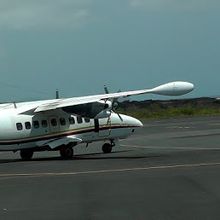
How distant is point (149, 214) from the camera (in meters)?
12.0

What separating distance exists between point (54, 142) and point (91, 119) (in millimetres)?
2144

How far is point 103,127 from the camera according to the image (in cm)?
3083

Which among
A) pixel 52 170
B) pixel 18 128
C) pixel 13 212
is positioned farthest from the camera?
pixel 18 128

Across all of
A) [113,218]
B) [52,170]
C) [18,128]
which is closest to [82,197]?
[113,218]

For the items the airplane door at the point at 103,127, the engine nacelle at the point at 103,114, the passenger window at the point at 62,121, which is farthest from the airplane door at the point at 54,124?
the airplane door at the point at 103,127

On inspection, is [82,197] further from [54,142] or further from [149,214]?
[54,142]

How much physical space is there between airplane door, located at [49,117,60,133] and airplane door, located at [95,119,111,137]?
6.35 ft

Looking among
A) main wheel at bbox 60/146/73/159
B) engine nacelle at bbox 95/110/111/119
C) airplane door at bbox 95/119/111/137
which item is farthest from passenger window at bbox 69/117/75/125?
engine nacelle at bbox 95/110/111/119

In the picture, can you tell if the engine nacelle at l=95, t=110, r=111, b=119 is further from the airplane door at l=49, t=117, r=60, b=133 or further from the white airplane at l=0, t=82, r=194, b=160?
the airplane door at l=49, t=117, r=60, b=133

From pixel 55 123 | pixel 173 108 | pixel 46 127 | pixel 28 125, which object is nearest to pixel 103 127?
pixel 55 123

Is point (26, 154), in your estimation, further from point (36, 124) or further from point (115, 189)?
point (115, 189)

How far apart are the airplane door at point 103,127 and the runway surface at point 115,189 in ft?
14.3

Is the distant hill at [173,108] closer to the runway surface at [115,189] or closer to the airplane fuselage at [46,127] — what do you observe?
the airplane fuselage at [46,127]

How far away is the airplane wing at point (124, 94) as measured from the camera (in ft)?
86.4
